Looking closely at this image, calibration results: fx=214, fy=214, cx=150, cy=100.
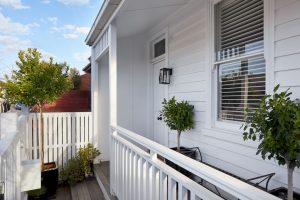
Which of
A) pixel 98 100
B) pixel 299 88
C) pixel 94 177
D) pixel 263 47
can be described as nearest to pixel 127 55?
pixel 98 100

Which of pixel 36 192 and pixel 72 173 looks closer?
pixel 36 192

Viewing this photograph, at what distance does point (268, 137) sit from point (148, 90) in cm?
336

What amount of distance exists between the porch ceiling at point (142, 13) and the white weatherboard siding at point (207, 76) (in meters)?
0.15

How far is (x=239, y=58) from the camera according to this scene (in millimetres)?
2273

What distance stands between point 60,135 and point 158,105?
2.08 meters

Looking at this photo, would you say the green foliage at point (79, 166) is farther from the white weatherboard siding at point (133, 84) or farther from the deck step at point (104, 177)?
the white weatherboard siding at point (133, 84)

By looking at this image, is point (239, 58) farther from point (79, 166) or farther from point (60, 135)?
point (60, 135)

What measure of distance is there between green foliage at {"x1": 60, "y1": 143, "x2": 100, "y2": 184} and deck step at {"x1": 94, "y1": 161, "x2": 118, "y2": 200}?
212 mm

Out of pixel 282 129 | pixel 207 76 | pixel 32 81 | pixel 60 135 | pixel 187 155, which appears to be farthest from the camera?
pixel 60 135

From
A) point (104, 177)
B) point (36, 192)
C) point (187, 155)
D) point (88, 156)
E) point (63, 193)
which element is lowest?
point (63, 193)

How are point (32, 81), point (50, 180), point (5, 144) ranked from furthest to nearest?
1. point (50, 180)
2. point (32, 81)
3. point (5, 144)

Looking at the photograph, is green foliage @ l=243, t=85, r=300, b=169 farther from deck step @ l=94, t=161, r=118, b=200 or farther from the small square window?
the small square window

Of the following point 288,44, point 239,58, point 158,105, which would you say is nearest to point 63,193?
point 158,105

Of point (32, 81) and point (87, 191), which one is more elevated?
point (32, 81)
